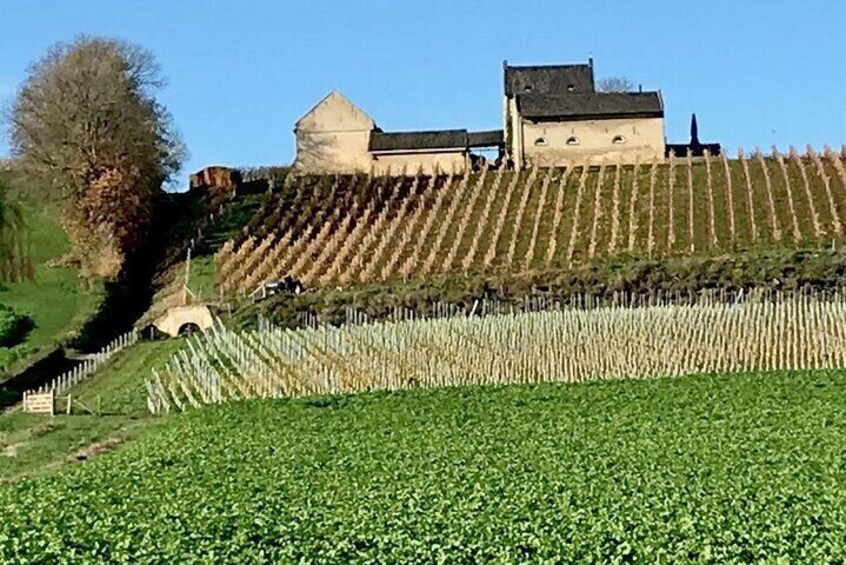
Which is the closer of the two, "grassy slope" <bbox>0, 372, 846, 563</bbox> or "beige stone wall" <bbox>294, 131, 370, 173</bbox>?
"grassy slope" <bbox>0, 372, 846, 563</bbox>

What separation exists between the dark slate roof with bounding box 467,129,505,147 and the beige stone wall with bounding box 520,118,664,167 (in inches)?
373

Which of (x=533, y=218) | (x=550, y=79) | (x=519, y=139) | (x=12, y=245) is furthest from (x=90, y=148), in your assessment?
(x=550, y=79)

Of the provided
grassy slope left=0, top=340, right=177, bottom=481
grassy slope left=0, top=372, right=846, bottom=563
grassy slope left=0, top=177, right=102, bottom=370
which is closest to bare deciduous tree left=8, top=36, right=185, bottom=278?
grassy slope left=0, top=177, right=102, bottom=370

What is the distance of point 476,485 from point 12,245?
4620cm

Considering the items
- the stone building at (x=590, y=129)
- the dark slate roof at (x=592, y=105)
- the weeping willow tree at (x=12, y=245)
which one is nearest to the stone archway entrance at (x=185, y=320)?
the weeping willow tree at (x=12, y=245)

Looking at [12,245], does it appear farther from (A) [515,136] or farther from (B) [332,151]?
(A) [515,136]

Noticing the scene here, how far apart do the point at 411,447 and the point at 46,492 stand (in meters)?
6.08

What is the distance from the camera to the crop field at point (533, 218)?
5478 centimetres

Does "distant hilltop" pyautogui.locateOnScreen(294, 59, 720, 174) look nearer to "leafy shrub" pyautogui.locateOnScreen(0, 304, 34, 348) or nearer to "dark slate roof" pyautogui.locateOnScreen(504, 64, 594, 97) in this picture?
"dark slate roof" pyautogui.locateOnScreen(504, 64, 594, 97)

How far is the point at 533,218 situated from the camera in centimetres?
6256

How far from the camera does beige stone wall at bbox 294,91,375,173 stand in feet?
287

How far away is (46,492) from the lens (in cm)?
1852

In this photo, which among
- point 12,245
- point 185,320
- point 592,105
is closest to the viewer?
point 185,320

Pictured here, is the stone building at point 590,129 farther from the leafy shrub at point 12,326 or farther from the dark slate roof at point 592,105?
the leafy shrub at point 12,326
